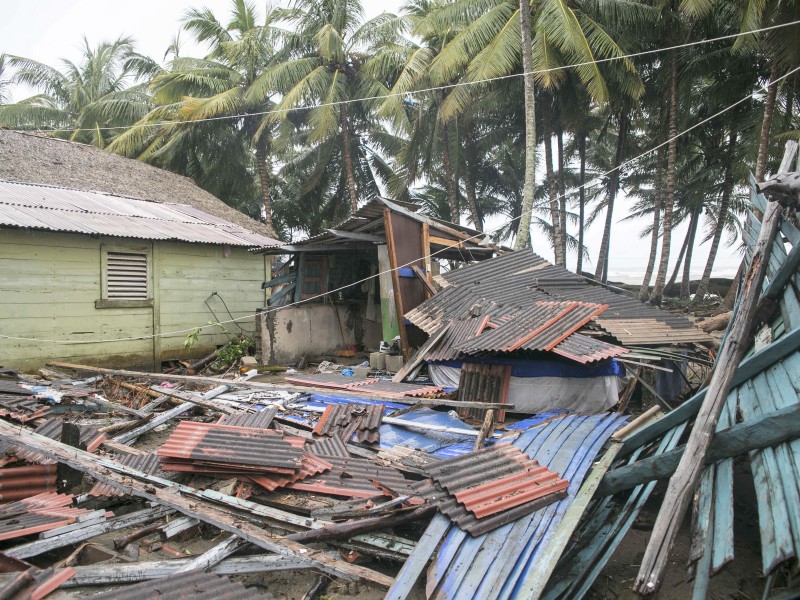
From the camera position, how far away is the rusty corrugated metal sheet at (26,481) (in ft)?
16.0

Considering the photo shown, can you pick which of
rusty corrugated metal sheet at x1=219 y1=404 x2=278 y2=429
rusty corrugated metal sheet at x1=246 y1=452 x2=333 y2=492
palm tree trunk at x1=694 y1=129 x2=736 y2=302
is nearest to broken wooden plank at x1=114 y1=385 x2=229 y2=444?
rusty corrugated metal sheet at x1=219 y1=404 x2=278 y2=429

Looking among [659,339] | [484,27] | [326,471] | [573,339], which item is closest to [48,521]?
[326,471]

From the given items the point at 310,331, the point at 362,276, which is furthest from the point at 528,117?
the point at 310,331

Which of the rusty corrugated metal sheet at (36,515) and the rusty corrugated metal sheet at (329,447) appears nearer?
the rusty corrugated metal sheet at (36,515)

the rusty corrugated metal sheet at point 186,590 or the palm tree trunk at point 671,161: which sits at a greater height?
the palm tree trunk at point 671,161

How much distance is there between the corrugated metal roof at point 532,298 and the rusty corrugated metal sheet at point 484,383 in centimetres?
141

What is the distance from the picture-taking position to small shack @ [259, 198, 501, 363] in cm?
1104

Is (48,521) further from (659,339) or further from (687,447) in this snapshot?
(659,339)

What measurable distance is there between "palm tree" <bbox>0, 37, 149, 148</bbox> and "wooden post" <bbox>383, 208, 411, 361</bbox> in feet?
57.2

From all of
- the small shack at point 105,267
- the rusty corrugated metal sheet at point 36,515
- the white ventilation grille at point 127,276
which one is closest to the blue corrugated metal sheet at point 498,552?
the rusty corrugated metal sheet at point 36,515

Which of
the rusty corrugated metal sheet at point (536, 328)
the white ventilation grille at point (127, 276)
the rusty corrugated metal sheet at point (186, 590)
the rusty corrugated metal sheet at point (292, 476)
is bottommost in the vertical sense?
the rusty corrugated metal sheet at point (186, 590)

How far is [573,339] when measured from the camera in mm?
7465

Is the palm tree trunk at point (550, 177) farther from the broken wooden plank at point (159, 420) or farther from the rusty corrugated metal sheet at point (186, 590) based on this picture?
the rusty corrugated metal sheet at point (186, 590)

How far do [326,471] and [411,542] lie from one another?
5.11 feet
